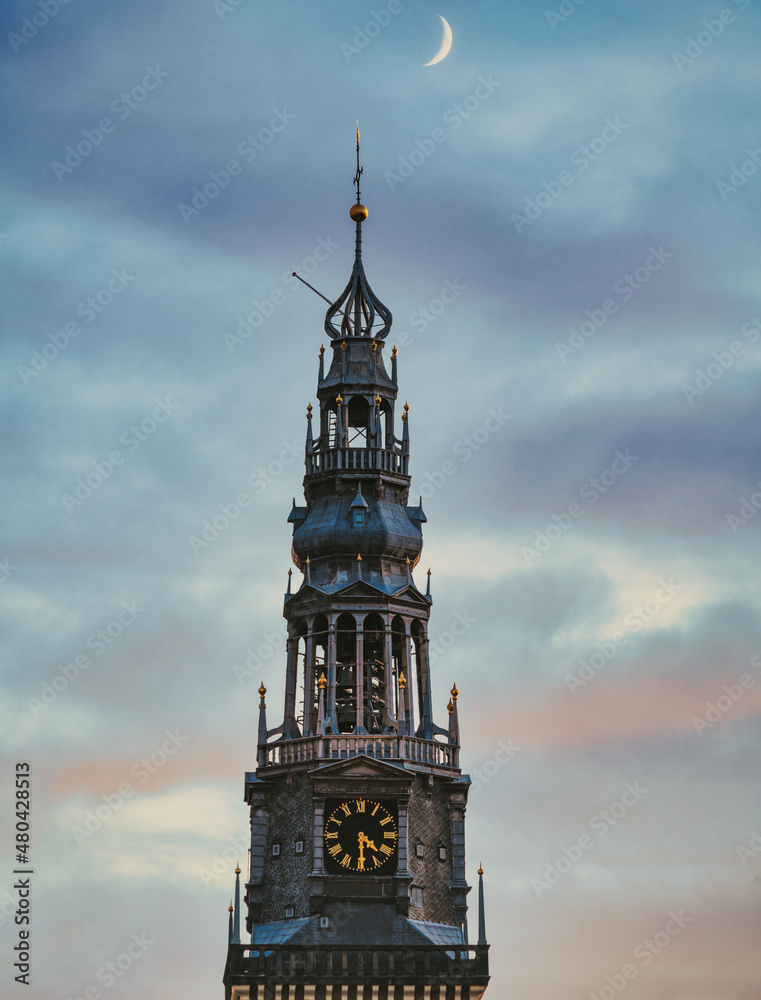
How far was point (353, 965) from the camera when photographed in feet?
443

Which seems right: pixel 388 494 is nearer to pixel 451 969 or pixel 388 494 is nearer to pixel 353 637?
pixel 353 637

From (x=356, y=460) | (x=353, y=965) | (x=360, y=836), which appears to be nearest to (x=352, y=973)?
(x=353, y=965)

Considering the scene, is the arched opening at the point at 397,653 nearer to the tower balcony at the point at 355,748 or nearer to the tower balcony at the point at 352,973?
the tower balcony at the point at 355,748

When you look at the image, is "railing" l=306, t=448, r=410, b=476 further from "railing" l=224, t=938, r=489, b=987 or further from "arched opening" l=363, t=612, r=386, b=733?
"railing" l=224, t=938, r=489, b=987

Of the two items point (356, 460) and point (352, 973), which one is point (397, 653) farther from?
point (352, 973)

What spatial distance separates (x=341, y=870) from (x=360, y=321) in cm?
3513

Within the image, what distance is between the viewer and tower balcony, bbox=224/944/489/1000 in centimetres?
13438

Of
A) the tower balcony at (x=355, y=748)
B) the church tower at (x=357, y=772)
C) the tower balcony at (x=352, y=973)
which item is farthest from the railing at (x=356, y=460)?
the tower balcony at (x=352, y=973)

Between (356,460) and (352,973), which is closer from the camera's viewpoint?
(352,973)

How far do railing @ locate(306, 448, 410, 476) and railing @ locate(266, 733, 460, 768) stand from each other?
55.3ft

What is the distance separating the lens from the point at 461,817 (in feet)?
471

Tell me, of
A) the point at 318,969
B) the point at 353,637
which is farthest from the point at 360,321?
the point at 318,969

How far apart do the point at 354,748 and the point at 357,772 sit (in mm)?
1674

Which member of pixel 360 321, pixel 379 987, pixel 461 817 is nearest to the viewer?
pixel 379 987
